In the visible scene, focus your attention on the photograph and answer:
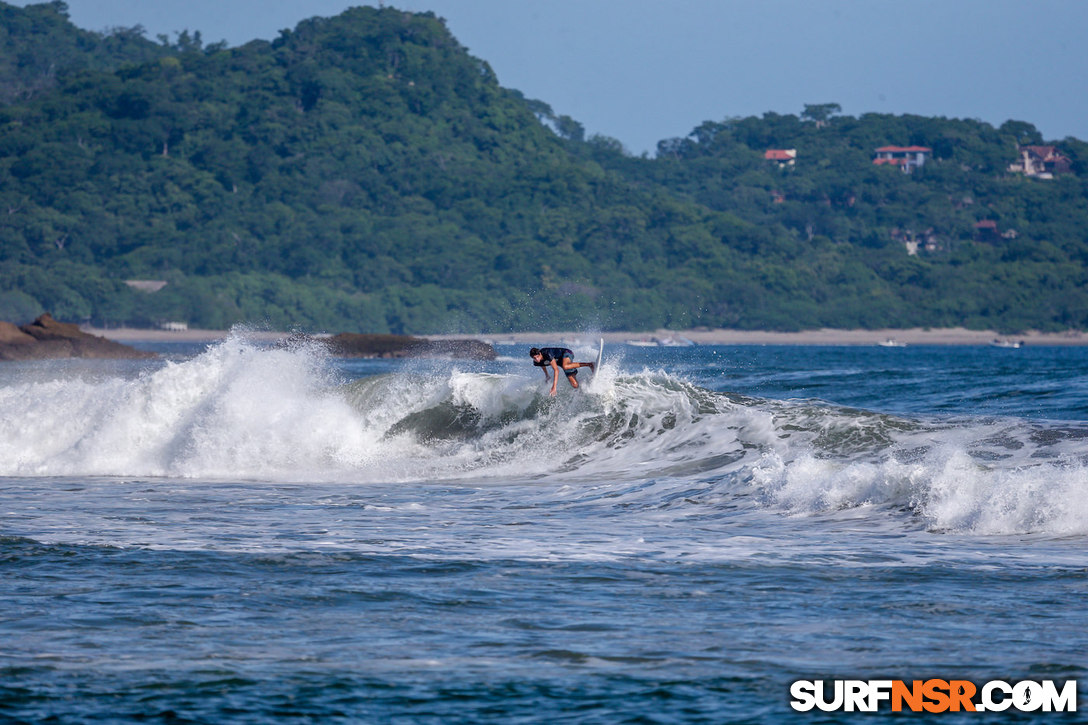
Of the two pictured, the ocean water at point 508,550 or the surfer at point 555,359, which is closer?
the ocean water at point 508,550

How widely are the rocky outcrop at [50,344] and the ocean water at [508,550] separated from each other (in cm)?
3992

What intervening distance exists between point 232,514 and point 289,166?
483ft

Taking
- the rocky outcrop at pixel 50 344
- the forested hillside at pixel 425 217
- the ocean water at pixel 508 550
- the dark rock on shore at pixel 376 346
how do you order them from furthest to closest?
the forested hillside at pixel 425 217 → the dark rock on shore at pixel 376 346 → the rocky outcrop at pixel 50 344 → the ocean water at pixel 508 550

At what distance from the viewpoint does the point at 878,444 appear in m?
18.8

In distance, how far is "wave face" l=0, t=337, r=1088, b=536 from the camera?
16281 millimetres

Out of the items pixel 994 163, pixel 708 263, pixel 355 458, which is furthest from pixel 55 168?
pixel 355 458

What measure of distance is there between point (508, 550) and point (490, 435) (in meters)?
10.7

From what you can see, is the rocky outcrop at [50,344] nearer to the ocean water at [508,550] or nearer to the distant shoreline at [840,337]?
the ocean water at [508,550]

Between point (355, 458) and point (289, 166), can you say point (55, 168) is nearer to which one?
point (289, 166)
